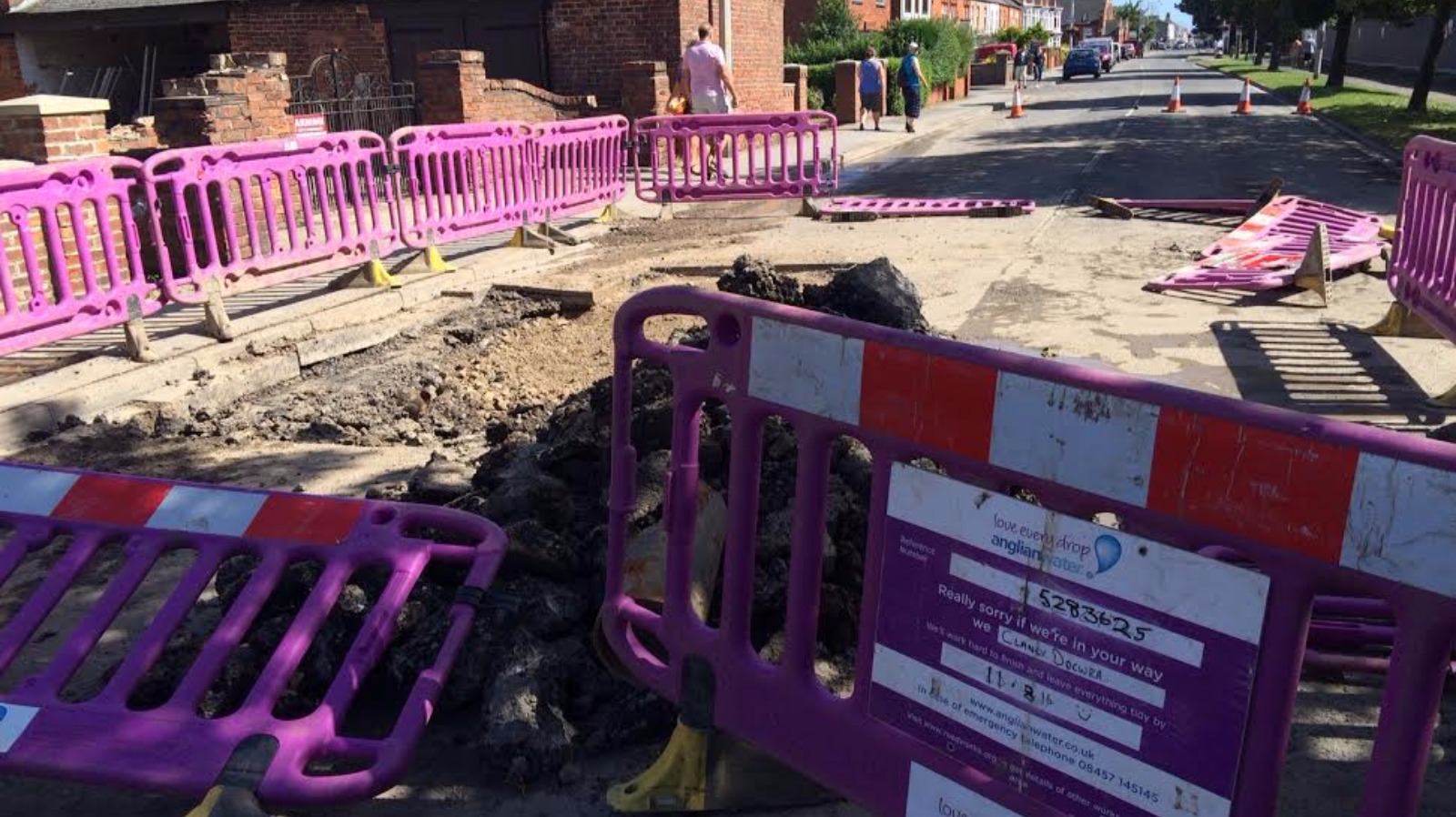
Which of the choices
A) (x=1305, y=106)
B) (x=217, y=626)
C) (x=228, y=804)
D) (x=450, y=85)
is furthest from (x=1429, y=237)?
(x=1305, y=106)

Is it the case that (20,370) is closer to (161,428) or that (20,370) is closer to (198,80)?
(161,428)

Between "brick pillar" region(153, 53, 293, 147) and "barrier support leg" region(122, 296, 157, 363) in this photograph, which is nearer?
"barrier support leg" region(122, 296, 157, 363)

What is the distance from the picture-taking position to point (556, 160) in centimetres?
1160

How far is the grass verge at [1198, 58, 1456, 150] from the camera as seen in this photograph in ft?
68.3

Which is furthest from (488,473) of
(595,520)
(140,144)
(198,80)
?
(140,144)

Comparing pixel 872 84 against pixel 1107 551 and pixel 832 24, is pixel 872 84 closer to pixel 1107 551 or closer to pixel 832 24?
pixel 832 24

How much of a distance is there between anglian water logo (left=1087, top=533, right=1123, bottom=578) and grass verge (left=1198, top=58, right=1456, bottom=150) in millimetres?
20798

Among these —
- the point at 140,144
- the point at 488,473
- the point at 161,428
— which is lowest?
the point at 161,428

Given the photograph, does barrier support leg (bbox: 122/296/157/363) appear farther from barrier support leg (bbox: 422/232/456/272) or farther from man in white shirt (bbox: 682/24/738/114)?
man in white shirt (bbox: 682/24/738/114)

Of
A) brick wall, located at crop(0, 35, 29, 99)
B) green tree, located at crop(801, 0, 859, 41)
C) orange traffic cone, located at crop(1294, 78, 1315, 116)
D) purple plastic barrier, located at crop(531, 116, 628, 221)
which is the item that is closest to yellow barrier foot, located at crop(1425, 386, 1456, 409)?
purple plastic barrier, located at crop(531, 116, 628, 221)

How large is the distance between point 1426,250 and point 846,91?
2225 centimetres

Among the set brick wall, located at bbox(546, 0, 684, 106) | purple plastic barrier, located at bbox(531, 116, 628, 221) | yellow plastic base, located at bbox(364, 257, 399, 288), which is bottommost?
yellow plastic base, located at bbox(364, 257, 399, 288)

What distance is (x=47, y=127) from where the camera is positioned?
7.82m

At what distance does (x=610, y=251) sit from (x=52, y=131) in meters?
5.17
